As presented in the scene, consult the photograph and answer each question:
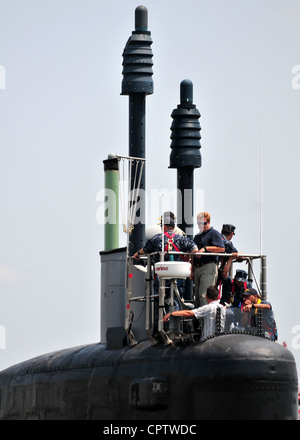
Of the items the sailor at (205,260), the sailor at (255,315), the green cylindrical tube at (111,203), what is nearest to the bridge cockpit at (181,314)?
the sailor at (255,315)

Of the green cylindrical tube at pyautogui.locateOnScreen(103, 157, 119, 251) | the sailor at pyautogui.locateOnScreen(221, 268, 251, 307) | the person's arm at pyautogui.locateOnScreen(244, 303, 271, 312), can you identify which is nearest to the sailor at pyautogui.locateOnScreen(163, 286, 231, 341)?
the person's arm at pyautogui.locateOnScreen(244, 303, 271, 312)

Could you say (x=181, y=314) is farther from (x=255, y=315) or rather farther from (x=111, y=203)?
(x=111, y=203)

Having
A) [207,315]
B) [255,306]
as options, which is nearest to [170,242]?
[207,315]

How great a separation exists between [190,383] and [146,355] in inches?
69.9

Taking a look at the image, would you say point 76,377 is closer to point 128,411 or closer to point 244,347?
point 128,411

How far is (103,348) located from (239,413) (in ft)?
17.2

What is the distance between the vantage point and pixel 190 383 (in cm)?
2462

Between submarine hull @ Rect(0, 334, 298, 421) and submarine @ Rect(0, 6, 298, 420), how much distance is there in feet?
0.07

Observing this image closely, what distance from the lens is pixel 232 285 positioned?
27.9 m

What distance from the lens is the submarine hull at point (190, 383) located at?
24172 mm

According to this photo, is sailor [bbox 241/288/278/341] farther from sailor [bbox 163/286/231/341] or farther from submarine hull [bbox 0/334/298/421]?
submarine hull [bbox 0/334/298/421]

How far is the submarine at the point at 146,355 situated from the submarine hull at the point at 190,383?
0.07ft

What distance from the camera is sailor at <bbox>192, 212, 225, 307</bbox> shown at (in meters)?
27.5
